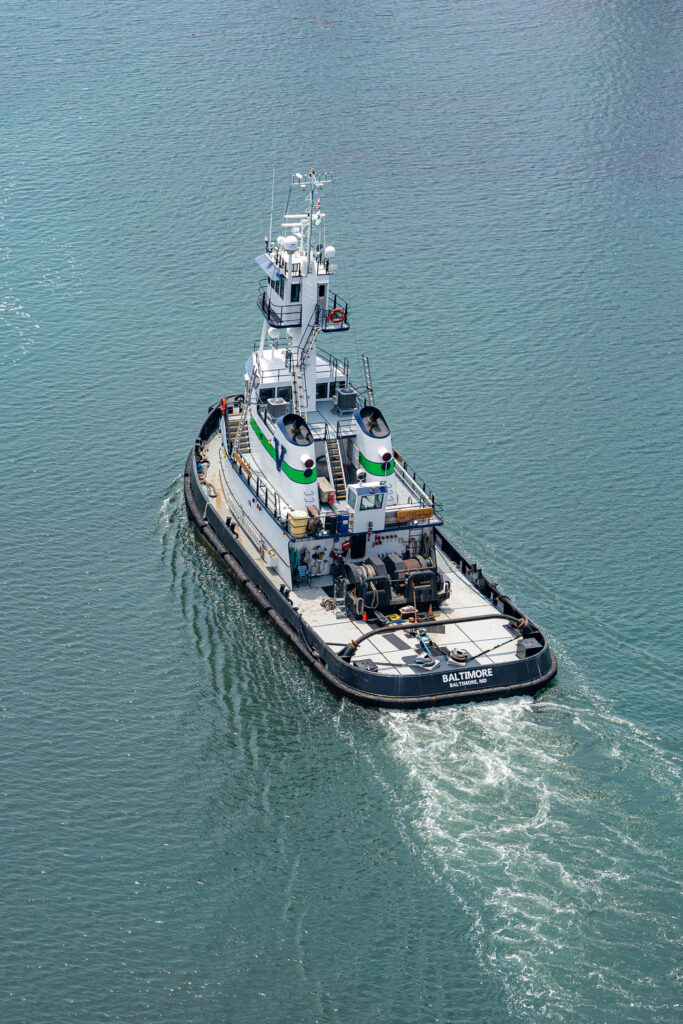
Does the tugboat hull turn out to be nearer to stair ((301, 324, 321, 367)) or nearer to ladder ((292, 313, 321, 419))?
ladder ((292, 313, 321, 419))

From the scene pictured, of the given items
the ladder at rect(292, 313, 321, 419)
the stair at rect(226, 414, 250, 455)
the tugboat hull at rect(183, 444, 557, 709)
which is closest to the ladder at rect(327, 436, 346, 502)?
the ladder at rect(292, 313, 321, 419)

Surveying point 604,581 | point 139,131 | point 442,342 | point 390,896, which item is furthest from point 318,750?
point 139,131

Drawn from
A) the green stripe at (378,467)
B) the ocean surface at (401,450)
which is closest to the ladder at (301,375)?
the green stripe at (378,467)

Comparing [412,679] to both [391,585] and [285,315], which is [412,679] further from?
[285,315]

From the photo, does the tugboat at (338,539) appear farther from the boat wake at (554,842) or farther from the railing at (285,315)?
the boat wake at (554,842)

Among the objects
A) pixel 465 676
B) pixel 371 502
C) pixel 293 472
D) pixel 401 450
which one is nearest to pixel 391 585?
pixel 371 502
